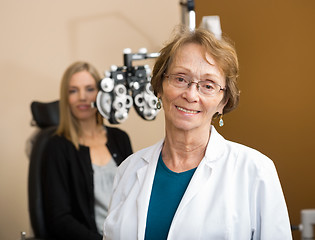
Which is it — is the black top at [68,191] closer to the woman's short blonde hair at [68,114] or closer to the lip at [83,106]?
the woman's short blonde hair at [68,114]

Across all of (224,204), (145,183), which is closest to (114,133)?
(145,183)

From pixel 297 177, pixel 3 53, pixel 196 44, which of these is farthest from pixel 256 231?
pixel 3 53

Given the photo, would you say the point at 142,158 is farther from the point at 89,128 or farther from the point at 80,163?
the point at 89,128

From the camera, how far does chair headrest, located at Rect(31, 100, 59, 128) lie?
2.33 meters

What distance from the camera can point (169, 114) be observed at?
146 centimetres

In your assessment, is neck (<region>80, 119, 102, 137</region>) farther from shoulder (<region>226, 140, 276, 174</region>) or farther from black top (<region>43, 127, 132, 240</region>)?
shoulder (<region>226, 140, 276, 174</region>)

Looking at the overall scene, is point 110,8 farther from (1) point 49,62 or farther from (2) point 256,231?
(2) point 256,231

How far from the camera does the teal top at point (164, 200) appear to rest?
4.55 feet

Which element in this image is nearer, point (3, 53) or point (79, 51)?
point (3, 53)

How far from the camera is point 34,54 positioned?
10.8 feet

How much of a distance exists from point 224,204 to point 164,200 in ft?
0.64

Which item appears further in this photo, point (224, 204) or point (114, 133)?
point (114, 133)

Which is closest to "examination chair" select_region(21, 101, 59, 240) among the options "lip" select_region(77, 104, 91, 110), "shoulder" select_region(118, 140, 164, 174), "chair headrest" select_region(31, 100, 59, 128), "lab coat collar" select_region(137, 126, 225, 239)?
"chair headrest" select_region(31, 100, 59, 128)

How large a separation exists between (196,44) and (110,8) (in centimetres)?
243
